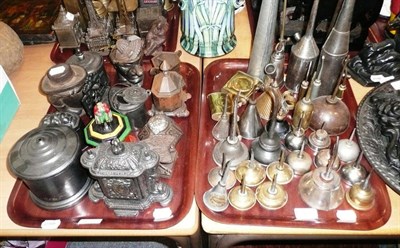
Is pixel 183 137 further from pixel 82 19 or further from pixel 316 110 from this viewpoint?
pixel 82 19

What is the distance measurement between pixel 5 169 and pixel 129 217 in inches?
18.3

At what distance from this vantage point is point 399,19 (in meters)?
1.43

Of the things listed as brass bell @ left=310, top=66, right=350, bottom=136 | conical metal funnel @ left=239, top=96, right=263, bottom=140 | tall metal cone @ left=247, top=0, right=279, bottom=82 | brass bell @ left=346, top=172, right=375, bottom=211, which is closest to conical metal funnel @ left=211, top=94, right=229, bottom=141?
conical metal funnel @ left=239, top=96, right=263, bottom=140

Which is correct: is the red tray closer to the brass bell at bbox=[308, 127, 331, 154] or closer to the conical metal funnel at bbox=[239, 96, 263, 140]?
the conical metal funnel at bbox=[239, 96, 263, 140]

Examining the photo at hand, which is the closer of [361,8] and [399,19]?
[361,8]

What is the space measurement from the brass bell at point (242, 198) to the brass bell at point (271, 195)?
0.02 metres

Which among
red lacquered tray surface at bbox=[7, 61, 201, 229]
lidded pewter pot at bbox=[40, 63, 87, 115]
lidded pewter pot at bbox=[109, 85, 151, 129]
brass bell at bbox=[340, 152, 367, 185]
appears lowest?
red lacquered tray surface at bbox=[7, 61, 201, 229]

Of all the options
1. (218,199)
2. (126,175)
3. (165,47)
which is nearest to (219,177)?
(218,199)

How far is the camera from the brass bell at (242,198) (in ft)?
3.30

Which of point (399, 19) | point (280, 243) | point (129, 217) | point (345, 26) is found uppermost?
point (345, 26)

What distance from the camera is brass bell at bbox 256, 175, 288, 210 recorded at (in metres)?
1.01

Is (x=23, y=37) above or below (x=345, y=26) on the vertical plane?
below

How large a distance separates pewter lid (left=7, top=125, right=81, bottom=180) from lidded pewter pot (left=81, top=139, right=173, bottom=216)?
0.21 feet

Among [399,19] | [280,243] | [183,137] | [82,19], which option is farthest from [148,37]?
[280,243]
